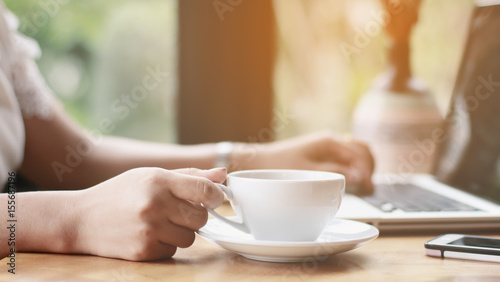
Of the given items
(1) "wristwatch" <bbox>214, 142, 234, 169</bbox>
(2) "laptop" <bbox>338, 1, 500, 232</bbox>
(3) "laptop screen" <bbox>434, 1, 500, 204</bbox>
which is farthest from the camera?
(1) "wristwatch" <bbox>214, 142, 234, 169</bbox>

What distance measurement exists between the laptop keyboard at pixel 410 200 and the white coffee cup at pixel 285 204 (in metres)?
0.23

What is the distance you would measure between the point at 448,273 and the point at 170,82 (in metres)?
1.33

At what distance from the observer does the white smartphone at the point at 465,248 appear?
54 centimetres

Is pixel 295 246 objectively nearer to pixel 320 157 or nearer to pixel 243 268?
pixel 243 268

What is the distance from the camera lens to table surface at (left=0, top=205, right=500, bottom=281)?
476mm

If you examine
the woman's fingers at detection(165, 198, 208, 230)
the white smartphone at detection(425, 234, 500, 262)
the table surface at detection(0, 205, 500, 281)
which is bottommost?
the table surface at detection(0, 205, 500, 281)

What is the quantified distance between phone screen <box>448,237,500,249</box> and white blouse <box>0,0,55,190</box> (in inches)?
30.0

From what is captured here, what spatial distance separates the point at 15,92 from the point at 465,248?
39.0 inches

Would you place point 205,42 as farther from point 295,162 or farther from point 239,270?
point 239,270

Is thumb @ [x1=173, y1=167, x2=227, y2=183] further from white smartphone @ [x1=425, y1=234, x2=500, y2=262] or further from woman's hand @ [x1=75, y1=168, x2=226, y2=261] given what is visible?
white smartphone @ [x1=425, y1=234, x2=500, y2=262]

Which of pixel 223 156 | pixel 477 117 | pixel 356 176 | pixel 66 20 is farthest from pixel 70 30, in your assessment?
pixel 477 117

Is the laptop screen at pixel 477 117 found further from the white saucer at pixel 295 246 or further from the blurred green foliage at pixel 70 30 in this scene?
the blurred green foliage at pixel 70 30

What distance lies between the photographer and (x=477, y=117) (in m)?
0.99

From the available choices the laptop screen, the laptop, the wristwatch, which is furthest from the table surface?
the wristwatch
